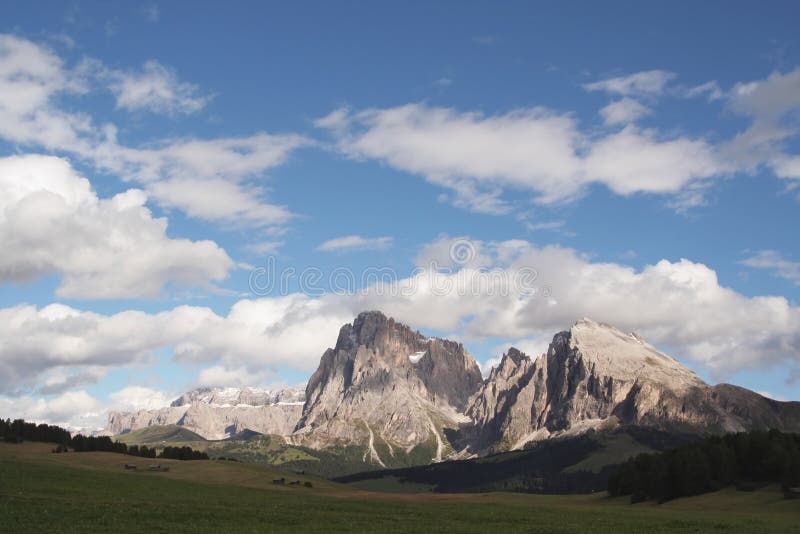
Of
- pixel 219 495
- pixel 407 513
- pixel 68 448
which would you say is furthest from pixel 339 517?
pixel 68 448

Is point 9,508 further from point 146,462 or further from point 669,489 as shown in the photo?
point 146,462

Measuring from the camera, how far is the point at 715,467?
128375 mm

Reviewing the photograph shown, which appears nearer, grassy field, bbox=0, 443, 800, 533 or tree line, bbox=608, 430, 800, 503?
grassy field, bbox=0, 443, 800, 533

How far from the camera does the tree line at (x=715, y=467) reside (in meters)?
124

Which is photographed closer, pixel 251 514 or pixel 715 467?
pixel 251 514

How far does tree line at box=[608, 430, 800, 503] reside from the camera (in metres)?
124

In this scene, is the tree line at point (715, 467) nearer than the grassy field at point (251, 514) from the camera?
No

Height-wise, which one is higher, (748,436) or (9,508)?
(748,436)

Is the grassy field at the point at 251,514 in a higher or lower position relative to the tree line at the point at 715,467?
lower

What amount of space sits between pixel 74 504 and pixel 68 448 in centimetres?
14046

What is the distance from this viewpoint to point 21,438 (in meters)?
189

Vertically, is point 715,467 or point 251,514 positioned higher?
Result: point 715,467

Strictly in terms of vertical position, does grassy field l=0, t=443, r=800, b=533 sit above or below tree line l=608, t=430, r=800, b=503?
below

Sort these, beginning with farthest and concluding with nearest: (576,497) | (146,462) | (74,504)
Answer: (146,462) < (576,497) < (74,504)
